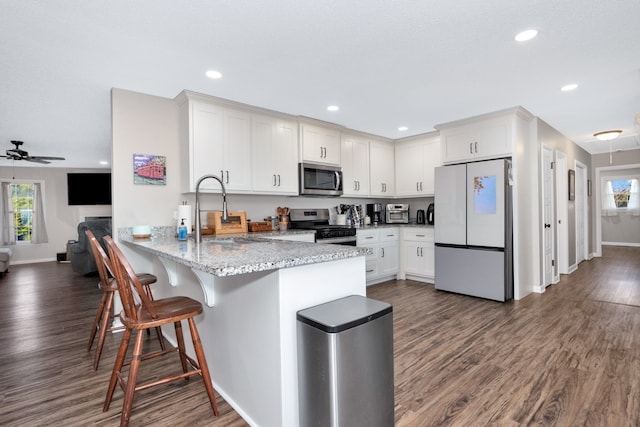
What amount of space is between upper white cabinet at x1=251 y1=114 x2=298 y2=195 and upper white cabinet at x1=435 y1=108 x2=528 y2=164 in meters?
2.09

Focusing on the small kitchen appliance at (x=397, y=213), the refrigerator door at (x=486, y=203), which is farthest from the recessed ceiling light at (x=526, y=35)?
the small kitchen appliance at (x=397, y=213)

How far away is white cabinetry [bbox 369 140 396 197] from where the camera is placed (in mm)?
5254

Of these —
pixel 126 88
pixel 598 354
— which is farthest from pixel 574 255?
pixel 126 88

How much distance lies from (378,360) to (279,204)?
3.28 metres

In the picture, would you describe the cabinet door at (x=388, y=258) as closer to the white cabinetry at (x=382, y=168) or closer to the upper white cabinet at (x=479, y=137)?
the white cabinetry at (x=382, y=168)

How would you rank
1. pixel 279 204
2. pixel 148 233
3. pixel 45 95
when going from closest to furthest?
pixel 148 233 < pixel 45 95 < pixel 279 204

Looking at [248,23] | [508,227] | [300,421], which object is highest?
[248,23]

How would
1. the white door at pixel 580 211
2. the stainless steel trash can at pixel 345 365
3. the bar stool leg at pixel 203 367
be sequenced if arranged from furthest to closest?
the white door at pixel 580 211
the bar stool leg at pixel 203 367
the stainless steel trash can at pixel 345 365

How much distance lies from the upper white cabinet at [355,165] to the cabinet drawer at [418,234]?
852 millimetres

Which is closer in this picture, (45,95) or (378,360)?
(378,360)

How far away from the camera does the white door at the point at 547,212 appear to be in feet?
14.7

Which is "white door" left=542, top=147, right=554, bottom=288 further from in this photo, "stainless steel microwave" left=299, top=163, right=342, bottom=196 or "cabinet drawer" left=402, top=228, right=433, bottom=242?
"stainless steel microwave" left=299, top=163, right=342, bottom=196

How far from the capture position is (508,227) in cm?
383

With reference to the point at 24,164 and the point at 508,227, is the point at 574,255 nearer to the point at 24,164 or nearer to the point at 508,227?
the point at 508,227
